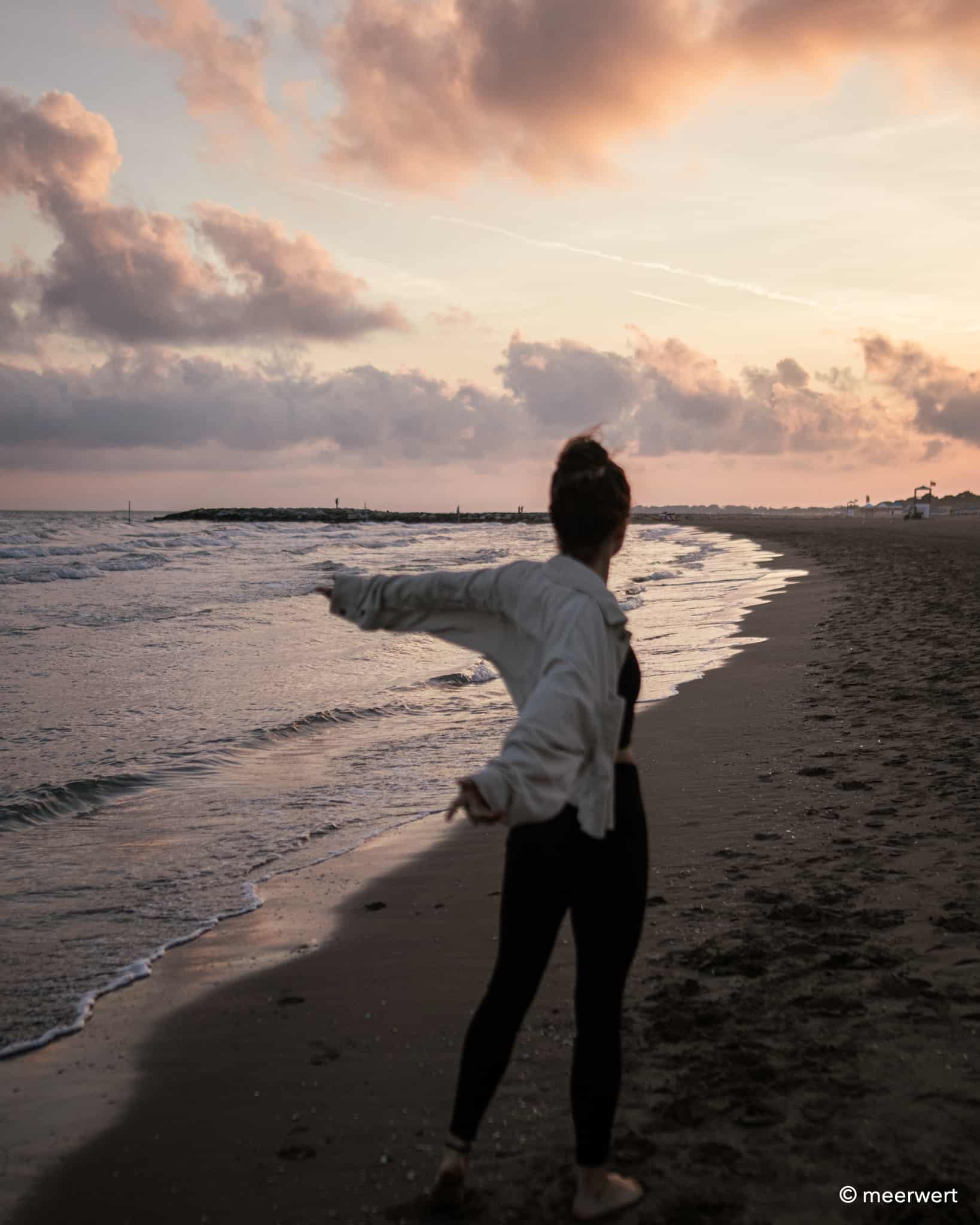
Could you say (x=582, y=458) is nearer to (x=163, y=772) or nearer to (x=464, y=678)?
(x=163, y=772)

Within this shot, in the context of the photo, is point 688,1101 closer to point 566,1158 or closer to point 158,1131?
point 566,1158

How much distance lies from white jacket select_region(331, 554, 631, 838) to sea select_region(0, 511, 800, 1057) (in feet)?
7.99

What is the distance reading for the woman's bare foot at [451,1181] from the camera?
99.7 inches

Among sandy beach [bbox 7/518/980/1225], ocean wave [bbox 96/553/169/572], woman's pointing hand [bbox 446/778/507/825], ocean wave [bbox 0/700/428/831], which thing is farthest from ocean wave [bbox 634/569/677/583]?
woman's pointing hand [bbox 446/778/507/825]

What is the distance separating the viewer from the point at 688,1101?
2969 mm

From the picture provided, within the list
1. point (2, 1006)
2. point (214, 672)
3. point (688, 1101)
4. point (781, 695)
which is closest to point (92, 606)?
point (214, 672)

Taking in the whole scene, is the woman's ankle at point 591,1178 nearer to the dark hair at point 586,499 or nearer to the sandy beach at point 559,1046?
the sandy beach at point 559,1046

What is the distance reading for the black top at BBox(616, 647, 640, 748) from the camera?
2.49 metres

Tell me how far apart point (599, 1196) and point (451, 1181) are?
0.39 metres

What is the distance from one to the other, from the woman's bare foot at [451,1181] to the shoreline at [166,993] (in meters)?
0.72

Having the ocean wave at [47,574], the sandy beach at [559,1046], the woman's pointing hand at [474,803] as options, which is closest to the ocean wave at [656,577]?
the ocean wave at [47,574]

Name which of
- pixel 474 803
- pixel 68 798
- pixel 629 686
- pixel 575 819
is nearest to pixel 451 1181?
pixel 575 819

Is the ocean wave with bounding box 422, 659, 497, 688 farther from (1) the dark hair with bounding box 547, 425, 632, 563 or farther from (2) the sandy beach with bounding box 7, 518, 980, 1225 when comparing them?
(1) the dark hair with bounding box 547, 425, 632, 563

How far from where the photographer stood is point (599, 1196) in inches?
99.0
